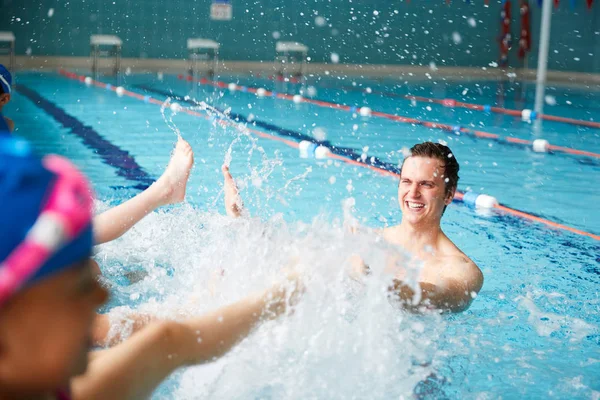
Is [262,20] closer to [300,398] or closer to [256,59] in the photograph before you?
[256,59]

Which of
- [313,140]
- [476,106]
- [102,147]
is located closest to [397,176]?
[313,140]

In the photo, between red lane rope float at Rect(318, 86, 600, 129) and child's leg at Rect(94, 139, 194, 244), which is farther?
red lane rope float at Rect(318, 86, 600, 129)

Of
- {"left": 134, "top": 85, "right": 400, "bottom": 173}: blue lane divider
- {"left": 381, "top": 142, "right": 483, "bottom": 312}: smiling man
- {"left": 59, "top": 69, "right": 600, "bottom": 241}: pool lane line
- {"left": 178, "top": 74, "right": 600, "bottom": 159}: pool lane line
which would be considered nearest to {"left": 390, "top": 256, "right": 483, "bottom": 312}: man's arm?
{"left": 381, "top": 142, "right": 483, "bottom": 312}: smiling man

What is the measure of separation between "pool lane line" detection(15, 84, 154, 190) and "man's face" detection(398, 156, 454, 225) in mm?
2784

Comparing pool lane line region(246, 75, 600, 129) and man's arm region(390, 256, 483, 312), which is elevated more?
pool lane line region(246, 75, 600, 129)

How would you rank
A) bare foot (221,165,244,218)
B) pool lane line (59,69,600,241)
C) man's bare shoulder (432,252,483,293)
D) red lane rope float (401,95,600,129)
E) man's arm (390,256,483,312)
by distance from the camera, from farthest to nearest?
1. red lane rope float (401,95,600,129)
2. pool lane line (59,69,600,241)
3. bare foot (221,165,244,218)
4. man's bare shoulder (432,252,483,293)
5. man's arm (390,256,483,312)

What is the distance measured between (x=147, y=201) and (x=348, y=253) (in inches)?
28.9

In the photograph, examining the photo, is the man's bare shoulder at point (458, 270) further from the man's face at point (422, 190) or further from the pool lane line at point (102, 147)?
the pool lane line at point (102, 147)

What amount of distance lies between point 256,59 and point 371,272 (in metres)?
13.4

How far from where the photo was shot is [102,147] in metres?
6.14

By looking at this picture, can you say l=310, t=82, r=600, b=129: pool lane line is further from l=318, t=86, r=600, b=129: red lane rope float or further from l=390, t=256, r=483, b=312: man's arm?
l=390, t=256, r=483, b=312: man's arm

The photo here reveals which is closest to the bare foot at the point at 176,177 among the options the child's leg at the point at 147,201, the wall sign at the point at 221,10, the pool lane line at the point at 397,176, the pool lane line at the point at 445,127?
the child's leg at the point at 147,201

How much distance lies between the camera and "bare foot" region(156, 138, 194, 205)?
8.12ft

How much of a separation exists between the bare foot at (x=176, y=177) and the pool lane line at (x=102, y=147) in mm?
2200
